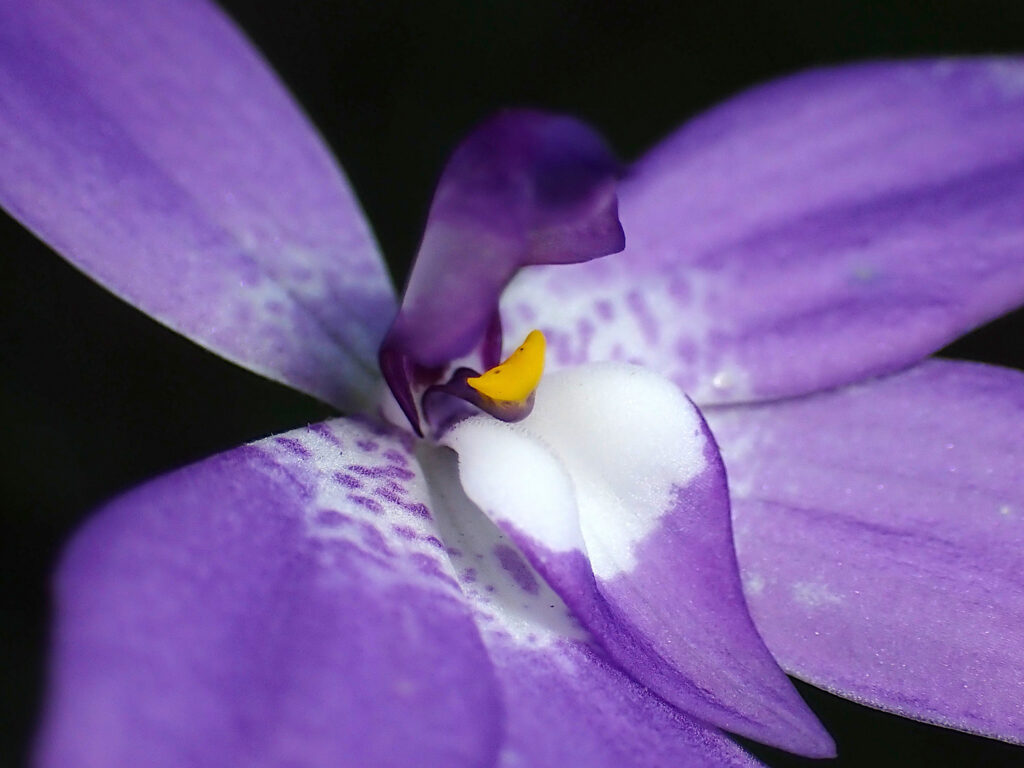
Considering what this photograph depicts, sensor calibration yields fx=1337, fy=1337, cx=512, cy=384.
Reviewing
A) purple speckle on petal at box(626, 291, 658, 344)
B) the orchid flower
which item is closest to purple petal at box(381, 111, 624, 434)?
the orchid flower

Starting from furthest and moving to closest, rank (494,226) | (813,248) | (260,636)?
1. (813,248)
2. (494,226)
3. (260,636)

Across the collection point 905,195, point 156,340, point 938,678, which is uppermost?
point 905,195

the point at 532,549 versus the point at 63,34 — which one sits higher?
the point at 63,34

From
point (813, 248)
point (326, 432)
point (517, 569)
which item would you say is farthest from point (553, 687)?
point (813, 248)

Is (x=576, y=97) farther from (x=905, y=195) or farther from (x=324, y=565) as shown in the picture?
(x=324, y=565)

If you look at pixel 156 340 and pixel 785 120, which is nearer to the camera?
pixel 785 120

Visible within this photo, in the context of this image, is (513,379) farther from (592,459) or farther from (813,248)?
(813,248)

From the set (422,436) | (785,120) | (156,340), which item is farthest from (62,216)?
(785,120)

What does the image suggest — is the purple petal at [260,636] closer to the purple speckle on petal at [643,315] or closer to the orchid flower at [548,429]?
the orchid flower at [548,429]
